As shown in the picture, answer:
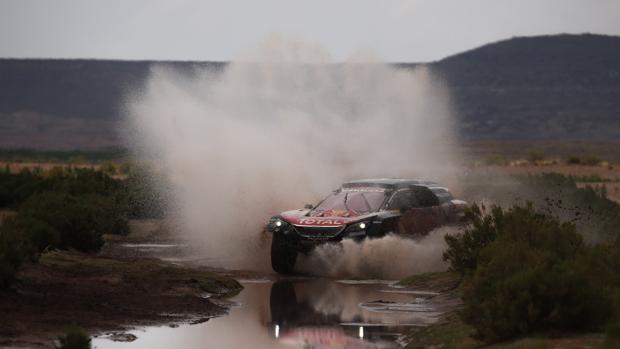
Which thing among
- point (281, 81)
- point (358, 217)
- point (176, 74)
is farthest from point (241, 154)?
point (176, 74)

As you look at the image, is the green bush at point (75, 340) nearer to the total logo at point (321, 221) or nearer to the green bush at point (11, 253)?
the green bush at point (11, 253)

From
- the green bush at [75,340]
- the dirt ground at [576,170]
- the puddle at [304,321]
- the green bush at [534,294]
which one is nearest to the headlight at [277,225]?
the puddle at [304,321]

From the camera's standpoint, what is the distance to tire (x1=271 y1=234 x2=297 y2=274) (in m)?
23.2

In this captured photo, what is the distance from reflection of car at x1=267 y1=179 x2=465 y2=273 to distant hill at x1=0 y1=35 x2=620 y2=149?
119382 mm

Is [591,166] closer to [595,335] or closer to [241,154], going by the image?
[241,154]

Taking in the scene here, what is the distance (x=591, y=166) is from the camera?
8619cm

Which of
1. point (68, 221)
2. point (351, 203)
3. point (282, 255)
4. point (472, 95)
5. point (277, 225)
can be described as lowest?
point (282, 255)

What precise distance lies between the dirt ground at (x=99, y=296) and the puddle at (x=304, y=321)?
19.0 inches

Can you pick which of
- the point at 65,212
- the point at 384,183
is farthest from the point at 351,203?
the point at 65,212

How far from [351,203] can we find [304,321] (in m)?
7.52

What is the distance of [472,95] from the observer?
157875 mm

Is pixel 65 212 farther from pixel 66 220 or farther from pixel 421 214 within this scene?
pixel 421 214

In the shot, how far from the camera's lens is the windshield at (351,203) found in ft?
77.5

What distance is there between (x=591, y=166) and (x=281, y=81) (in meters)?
53.0
